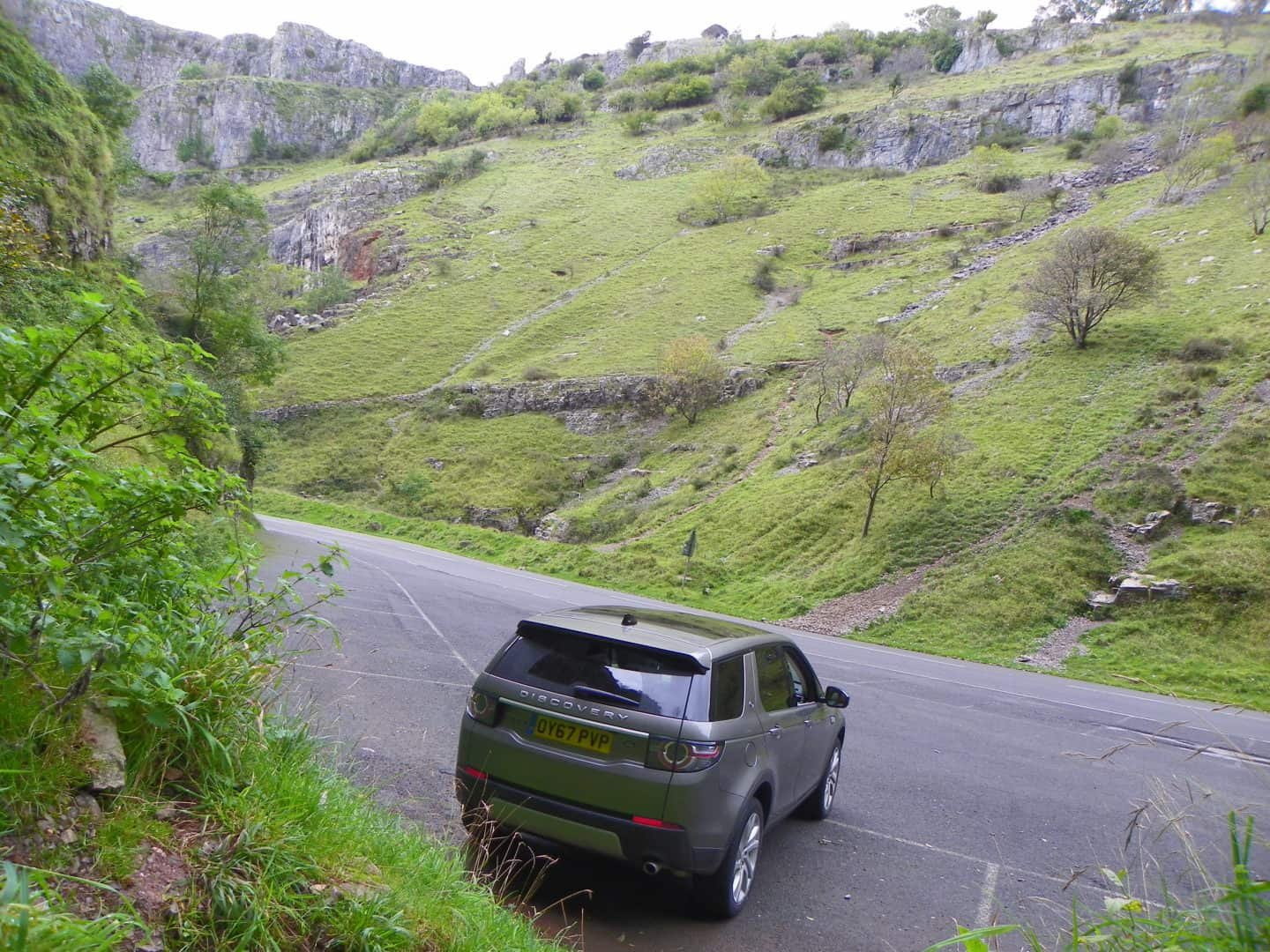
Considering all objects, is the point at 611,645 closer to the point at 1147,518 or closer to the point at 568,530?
the point at 1147,518

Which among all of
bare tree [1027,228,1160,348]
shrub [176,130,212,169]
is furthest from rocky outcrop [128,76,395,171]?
bare tree [1027,228,1160,348]

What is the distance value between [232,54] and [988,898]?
681ft

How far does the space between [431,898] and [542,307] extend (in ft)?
206

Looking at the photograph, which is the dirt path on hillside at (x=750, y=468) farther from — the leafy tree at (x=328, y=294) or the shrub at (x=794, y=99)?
the shrub at (x=794, y=99)

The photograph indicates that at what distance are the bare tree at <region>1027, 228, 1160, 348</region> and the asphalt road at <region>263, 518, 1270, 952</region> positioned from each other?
23037 mm

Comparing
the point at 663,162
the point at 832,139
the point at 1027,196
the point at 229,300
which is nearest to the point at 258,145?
the point at 663,162

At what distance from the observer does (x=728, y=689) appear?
4.54 meters

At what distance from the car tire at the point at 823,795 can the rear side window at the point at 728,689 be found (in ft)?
6.01

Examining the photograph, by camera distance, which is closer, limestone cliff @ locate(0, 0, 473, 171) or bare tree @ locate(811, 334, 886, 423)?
bare tree @ locate(811, 334, 886, 423)

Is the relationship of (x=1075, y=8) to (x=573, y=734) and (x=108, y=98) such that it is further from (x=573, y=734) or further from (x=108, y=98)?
(x=573, y=734)

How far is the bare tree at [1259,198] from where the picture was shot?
3894 cm

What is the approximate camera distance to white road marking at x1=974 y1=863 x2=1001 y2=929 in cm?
472

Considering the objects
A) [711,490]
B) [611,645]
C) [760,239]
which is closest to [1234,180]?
[760,239]

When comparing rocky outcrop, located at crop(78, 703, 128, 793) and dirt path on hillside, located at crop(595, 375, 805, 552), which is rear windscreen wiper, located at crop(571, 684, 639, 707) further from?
dirt path on hillside, located at crop(595, 375, 805, 552)
